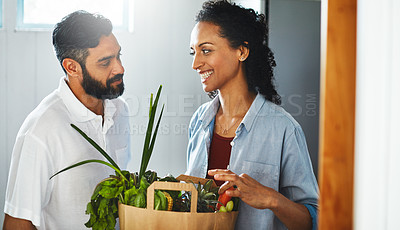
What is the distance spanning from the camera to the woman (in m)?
1.16

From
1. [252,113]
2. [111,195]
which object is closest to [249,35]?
[252,113]

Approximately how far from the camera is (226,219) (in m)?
0.87

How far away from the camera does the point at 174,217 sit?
2.74ft

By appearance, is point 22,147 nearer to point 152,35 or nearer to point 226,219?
point 226,219

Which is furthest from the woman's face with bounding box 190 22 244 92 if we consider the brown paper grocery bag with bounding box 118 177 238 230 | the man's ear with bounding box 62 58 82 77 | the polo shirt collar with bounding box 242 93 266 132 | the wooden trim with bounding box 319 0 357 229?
the wooden trim with bounding box 319 0 357 229

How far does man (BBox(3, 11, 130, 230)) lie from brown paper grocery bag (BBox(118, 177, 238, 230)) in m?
0.40

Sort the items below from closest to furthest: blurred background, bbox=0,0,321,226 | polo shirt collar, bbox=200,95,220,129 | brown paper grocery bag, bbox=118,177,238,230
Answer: brown paper grocery bag, bbox=118,177,238,230
polo shirt collar, bbox=200,95,220,129
blurred background, bbox=0,0,321,226

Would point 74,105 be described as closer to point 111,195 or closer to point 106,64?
point 106,64

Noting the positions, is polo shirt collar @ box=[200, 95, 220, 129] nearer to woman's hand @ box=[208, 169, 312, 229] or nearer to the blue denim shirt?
the blue denim shirt

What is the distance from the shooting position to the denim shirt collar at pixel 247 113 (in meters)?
1.23

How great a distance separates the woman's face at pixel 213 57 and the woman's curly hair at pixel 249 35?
0.02 metres

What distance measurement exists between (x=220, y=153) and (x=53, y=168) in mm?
533
